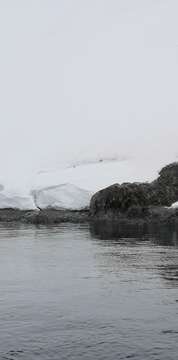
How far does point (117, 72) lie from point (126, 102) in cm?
1313

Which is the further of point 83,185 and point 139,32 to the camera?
point 139,32

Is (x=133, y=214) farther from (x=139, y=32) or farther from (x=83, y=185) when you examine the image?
(x=139, y=32)

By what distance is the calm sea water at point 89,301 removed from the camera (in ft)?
50.1

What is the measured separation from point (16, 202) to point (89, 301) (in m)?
35.8

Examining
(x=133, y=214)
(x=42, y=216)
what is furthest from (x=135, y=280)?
(x=42, y=216)

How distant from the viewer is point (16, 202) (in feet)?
181

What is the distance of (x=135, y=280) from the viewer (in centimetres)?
2312

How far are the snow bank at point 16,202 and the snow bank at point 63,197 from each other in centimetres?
63

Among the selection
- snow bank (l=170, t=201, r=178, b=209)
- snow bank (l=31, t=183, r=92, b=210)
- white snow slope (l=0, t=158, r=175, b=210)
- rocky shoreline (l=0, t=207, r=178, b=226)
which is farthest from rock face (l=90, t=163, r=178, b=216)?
white snow slope (l=0, t=158, r=175, b=210)

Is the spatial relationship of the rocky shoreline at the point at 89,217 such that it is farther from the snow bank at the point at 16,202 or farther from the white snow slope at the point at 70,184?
the white snow slope at the point at 70,184

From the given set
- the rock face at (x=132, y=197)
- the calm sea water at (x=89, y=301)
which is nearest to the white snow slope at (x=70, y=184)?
the rock face at (x=132, y=197)

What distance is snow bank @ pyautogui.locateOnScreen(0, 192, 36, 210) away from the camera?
5476 cm

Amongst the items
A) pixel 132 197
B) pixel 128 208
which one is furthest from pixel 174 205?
pixel 128 208

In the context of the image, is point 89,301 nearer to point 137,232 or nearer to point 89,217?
point 137,232
